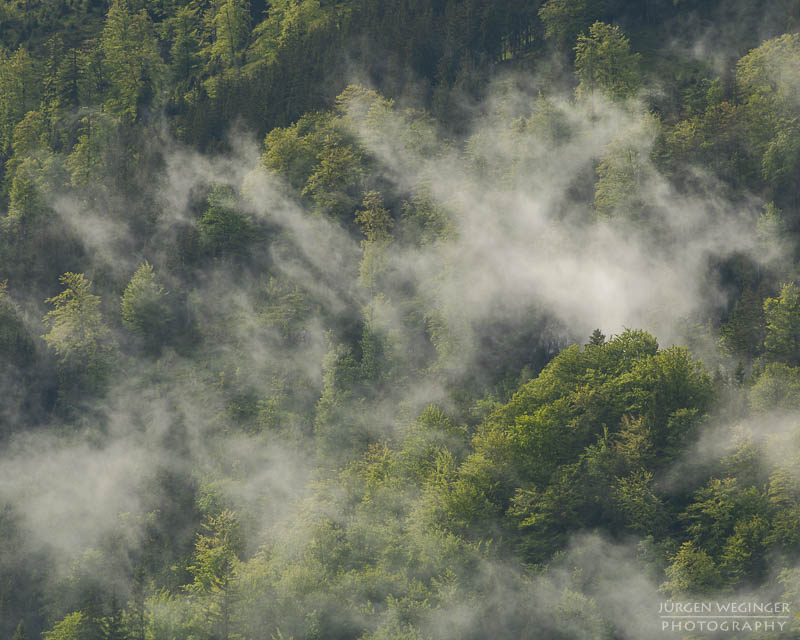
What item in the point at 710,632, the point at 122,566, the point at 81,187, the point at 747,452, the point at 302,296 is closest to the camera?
the point at 710,632

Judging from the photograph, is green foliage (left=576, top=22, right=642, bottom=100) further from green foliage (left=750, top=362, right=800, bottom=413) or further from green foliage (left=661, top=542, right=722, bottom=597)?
green foliage (left=661, top=542, right=722, bottom=597)

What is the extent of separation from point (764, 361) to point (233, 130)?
6783cm

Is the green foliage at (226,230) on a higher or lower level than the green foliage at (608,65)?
lower

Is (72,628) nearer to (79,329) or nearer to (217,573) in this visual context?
(217,573)

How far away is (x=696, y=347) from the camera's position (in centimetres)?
9119

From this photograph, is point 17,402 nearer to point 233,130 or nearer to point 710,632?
point 233,130

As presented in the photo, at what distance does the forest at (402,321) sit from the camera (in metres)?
80.2

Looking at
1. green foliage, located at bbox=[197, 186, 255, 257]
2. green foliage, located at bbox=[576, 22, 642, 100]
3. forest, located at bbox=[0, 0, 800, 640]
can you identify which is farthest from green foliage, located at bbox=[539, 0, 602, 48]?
green foliage, located at bbox=[197, 186, 255, 257]

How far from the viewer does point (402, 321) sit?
10856cm

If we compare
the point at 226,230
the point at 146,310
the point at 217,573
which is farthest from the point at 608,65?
the point at 217,573

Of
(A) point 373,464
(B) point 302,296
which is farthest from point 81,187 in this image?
(A) point 373,464

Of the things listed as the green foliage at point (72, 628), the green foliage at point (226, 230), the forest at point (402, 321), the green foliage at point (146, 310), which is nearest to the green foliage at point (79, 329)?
the forest at point (402, 321)

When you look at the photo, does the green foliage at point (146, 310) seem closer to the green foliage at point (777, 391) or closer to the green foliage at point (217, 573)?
the green foliage at point (217, 573)

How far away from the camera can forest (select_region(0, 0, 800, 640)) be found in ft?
263
